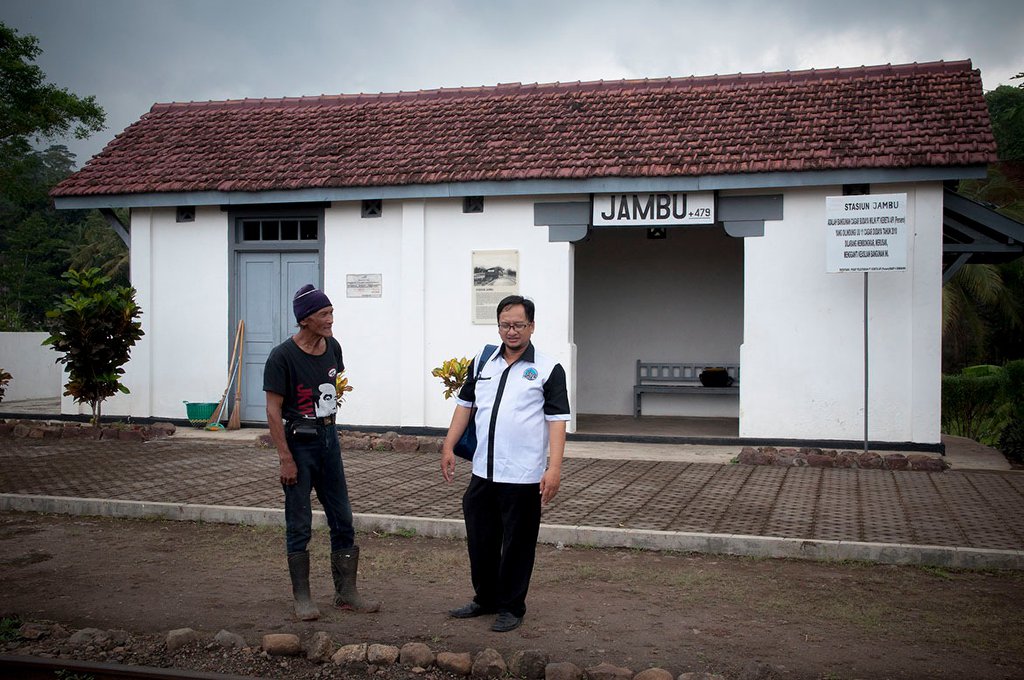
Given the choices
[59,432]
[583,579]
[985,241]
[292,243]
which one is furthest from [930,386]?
[59,432]

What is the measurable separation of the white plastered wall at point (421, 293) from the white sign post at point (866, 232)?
3.80 m

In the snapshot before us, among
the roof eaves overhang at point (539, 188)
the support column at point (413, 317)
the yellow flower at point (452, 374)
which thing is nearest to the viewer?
the roof eaves overhang at point (539, 188)

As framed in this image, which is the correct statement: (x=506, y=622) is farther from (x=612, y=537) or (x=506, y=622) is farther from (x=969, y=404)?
(x=969, y=404)

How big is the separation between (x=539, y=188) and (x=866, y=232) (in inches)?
175

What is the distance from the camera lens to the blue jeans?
600 centimetres

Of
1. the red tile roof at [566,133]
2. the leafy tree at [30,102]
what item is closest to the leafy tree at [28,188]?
the leafy tree at [30,102]

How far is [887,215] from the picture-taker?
12.7 metres

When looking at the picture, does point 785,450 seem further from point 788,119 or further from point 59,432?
point 59,432

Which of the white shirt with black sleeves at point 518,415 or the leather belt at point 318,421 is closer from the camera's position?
the white shirt with black sleeves at point 518,415

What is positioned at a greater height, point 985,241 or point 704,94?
point 704,94

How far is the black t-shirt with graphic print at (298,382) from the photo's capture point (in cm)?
598

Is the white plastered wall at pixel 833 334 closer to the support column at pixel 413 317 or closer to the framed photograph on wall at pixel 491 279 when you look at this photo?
the framed photograph on wall at pixel 491 279

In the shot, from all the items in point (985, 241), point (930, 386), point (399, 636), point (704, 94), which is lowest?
point (399, 636)

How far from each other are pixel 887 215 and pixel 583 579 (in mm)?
7754
